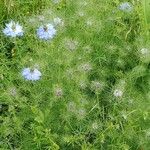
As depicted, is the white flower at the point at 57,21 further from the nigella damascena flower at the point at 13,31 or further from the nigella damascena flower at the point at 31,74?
the nigella damascena flower at the point at 31,74

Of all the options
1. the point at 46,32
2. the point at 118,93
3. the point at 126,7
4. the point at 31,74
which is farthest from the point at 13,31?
the point at 126,7

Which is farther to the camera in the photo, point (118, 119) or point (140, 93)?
point (140, 93)

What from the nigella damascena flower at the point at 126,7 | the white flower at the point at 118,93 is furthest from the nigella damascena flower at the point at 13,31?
the nigella damascena flower at the point at 126,7

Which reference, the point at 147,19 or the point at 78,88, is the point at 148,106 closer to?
the point at 78,88

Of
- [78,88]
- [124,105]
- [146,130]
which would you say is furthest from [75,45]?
[146,130]

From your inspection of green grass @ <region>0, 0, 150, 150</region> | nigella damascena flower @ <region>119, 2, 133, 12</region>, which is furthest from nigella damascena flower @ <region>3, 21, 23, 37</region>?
nigella damascena flower @ <region>119, 2, 133, 12</region>

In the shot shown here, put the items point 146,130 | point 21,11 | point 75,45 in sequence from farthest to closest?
point 21,11 < point 75,45 < point 146,130

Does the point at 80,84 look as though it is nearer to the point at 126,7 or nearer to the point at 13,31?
the point at 13,31
